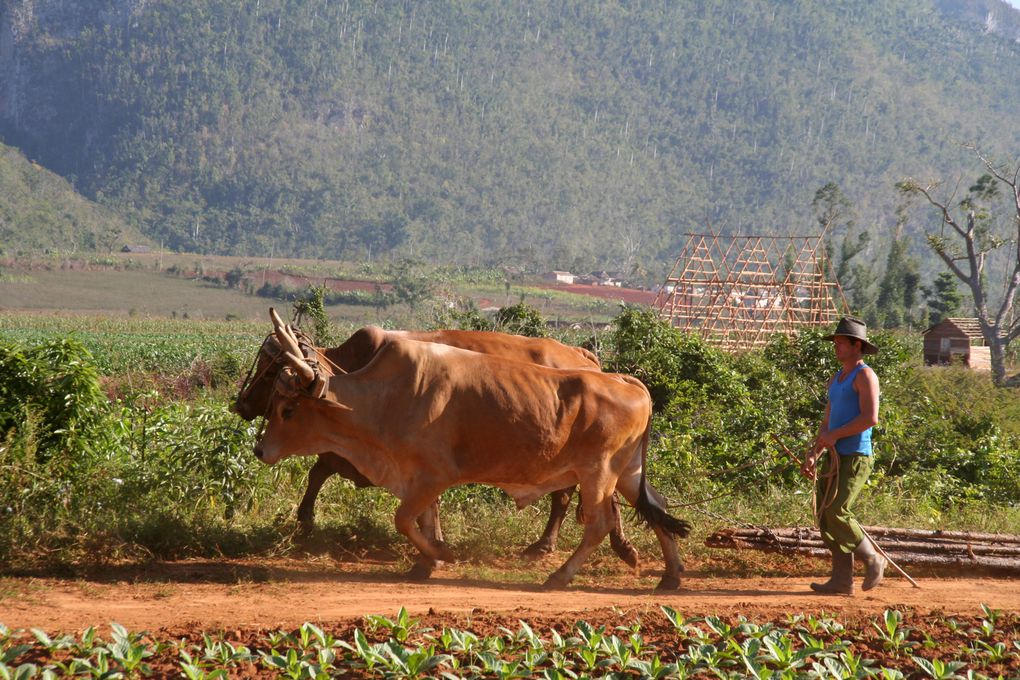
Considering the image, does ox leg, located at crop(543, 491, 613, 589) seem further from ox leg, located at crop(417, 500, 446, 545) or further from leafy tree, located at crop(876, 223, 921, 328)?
leafy tree, located at crop(876, 223, 921, 328)

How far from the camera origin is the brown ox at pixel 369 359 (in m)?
8.55

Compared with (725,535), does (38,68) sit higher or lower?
higher

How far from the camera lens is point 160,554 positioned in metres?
8.34

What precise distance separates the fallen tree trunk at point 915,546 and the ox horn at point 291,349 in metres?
3.62

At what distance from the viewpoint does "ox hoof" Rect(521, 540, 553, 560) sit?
9102 mm

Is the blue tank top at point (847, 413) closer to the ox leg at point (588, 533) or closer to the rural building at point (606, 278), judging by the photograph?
the ox leg at point (588, 533)

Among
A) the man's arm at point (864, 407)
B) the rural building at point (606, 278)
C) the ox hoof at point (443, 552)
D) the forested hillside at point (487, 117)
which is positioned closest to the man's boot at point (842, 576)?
the man's arm at point (864, 407)

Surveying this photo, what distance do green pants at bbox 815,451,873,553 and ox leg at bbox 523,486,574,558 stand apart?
2.22 m

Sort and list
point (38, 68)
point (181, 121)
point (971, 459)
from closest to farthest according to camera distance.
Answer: point (971, 459)
point (181, 121)
point (38, 68)

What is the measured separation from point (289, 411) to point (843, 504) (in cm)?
413

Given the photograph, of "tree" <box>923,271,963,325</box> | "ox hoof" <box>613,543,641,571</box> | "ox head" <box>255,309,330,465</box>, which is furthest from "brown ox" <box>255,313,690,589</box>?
"tree" <box>923,271,963,325</box>

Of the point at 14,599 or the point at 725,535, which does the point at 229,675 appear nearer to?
the point at 14,599

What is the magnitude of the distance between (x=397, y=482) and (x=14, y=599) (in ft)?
8.71

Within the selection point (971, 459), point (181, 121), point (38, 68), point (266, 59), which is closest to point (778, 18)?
point (266, 59)
